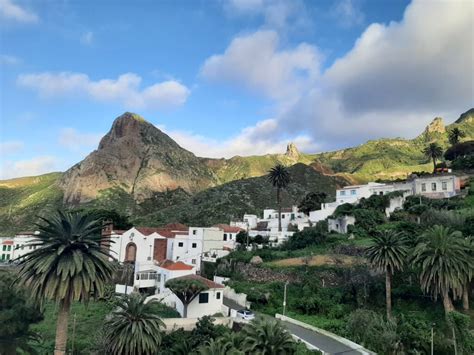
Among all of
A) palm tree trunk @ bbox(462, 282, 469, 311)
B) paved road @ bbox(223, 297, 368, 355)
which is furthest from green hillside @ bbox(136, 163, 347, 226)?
palm tree trunk @ bbox(462, 282, 469, 311)

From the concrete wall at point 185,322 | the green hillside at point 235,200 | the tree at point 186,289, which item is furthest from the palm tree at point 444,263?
the green hillside at point 235,200

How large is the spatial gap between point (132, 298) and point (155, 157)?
17374cm

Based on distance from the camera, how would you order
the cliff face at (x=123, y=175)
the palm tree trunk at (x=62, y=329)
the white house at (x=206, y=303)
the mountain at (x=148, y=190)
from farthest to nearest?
1. the cliff face at (x=123, y=175)
2. the mountain at (x=148, y=190)
3. the white house at (x=206, y=303)
4. the palm tree trunk at (x=62, y=329)

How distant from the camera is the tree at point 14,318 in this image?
2983cm

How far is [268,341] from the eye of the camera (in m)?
25.5

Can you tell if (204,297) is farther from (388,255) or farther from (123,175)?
(123,175)

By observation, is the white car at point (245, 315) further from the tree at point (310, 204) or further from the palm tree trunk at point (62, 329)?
the tree at point (310, 204)

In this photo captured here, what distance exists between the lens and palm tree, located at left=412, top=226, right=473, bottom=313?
96.9 feet

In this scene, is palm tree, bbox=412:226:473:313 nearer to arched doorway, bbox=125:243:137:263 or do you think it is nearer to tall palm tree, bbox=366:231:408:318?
tall palm tree, bbox=366:231:408:318

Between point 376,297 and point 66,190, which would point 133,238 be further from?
point 66,190

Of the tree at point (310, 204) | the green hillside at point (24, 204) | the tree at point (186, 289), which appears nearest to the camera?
the tree at point (186, 289)

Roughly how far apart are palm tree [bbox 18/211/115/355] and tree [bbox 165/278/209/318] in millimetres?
17784

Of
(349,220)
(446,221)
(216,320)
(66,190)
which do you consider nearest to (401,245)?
(446,221)

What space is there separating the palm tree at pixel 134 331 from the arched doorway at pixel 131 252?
3442cm
